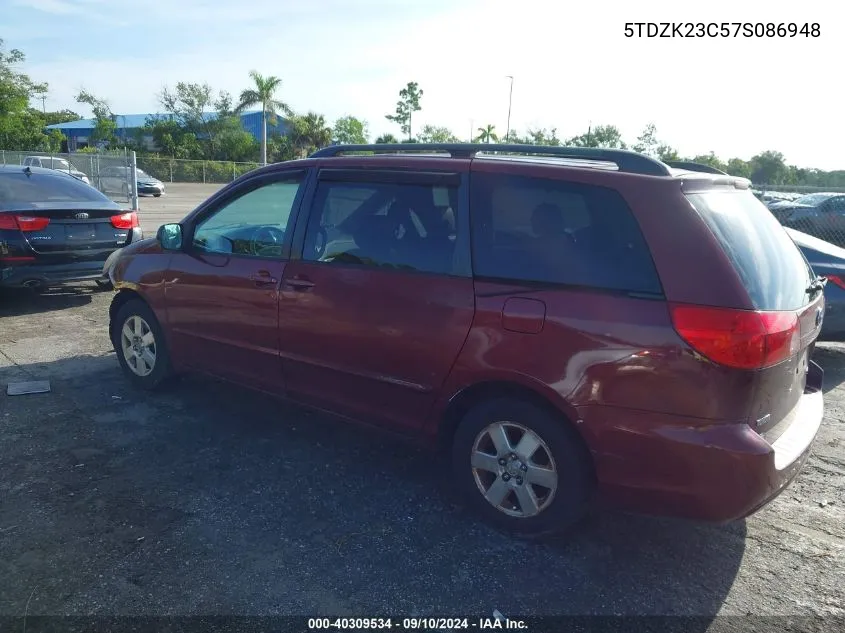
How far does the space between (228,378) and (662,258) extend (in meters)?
3.02

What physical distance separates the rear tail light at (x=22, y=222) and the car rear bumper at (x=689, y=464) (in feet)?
21.8

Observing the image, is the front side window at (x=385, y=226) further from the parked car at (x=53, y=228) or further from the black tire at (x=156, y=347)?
the parked car at (x=53, y=228)

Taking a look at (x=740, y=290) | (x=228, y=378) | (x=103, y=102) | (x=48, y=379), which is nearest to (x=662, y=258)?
(x=740, y=290)

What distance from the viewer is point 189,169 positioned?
139ft

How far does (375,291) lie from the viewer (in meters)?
Result: 3.58

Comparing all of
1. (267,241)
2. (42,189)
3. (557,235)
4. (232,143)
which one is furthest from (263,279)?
(232,143)

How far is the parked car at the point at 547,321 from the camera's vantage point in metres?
2.71

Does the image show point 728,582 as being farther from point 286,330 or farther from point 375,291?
point 286,330

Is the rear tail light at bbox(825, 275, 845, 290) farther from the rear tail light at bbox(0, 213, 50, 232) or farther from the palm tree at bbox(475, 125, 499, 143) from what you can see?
the palm tree at bbox(475, 125, 499, 143)

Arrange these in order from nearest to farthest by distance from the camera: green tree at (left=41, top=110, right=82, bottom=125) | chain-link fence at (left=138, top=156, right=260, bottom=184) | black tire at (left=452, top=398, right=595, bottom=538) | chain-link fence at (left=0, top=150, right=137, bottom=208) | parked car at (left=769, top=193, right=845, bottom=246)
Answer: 1. black tire at (left=452, top=398, right=595, bottom=538)
2. parked car at (left=769, top=193, right=845, bottom=246)
3. chain-link fence at (left=0, top=150, right=137, bottom=208)
4. chain-link fence at (left=138, top=156, right=260, bottom=184)
5. green tree at (left=41, top=110, right=82, bottom=125)

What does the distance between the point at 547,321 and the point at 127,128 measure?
63401 mm

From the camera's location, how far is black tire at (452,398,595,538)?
9.89ft

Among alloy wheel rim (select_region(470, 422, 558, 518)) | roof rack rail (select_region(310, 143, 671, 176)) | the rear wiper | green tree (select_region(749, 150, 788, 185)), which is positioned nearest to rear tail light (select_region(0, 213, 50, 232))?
roof rack rail (select_region(310, 143, 671, 176))

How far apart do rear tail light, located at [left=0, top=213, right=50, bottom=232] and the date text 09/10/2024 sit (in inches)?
246
